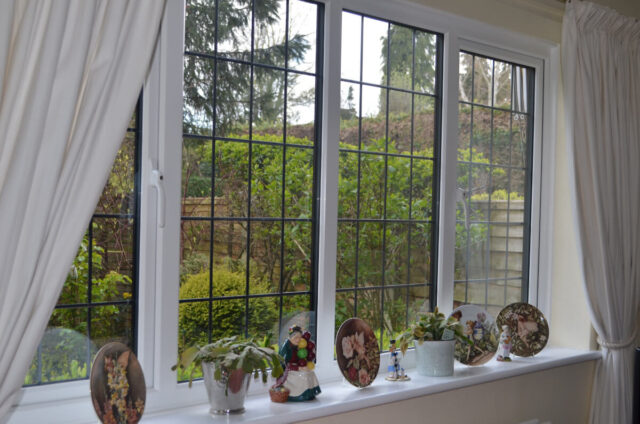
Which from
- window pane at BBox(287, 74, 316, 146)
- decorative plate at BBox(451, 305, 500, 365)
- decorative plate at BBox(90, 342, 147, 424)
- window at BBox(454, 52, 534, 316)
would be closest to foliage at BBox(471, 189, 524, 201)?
window at BBox(454, 52, 534, 316)

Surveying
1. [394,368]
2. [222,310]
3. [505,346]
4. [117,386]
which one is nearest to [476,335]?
[505,346]

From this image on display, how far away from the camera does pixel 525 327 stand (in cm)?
278

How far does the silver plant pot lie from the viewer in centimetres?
179

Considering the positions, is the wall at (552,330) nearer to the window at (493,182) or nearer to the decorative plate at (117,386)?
the window at (493,182)

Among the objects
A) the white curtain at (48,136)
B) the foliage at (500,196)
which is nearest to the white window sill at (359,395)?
the white curtain at (48,136)

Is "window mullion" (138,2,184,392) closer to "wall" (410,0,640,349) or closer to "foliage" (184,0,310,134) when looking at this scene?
"foliage" (184,0,310,134)

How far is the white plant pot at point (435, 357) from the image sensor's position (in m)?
2.36

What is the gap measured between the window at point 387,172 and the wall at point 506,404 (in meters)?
0.33

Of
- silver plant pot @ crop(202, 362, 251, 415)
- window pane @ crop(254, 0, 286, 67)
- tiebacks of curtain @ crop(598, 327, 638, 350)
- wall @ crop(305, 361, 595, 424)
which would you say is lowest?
wall @ crop(305, 361, 595, 424)

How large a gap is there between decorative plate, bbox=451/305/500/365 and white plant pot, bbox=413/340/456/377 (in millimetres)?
145

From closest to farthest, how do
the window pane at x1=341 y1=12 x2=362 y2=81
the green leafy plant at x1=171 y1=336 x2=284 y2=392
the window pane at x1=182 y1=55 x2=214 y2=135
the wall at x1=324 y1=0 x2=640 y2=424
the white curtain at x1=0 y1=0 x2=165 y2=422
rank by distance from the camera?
the white curtain at x1=0 y1=0 x2=165 y2=422 < the green leafy plant at x1=171 y1=336 x2=284 y2=392 < the window pane at x1=182 y1=55 x2=214 y2=135 < the window pane at x1=341 y1=12 x2=362 y2=81 < the wall at x1=324 y1=0 x2=640 y2=424

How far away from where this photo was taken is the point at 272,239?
2137 mm

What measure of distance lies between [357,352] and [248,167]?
78 cm

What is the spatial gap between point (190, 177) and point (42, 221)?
1.99 feet
